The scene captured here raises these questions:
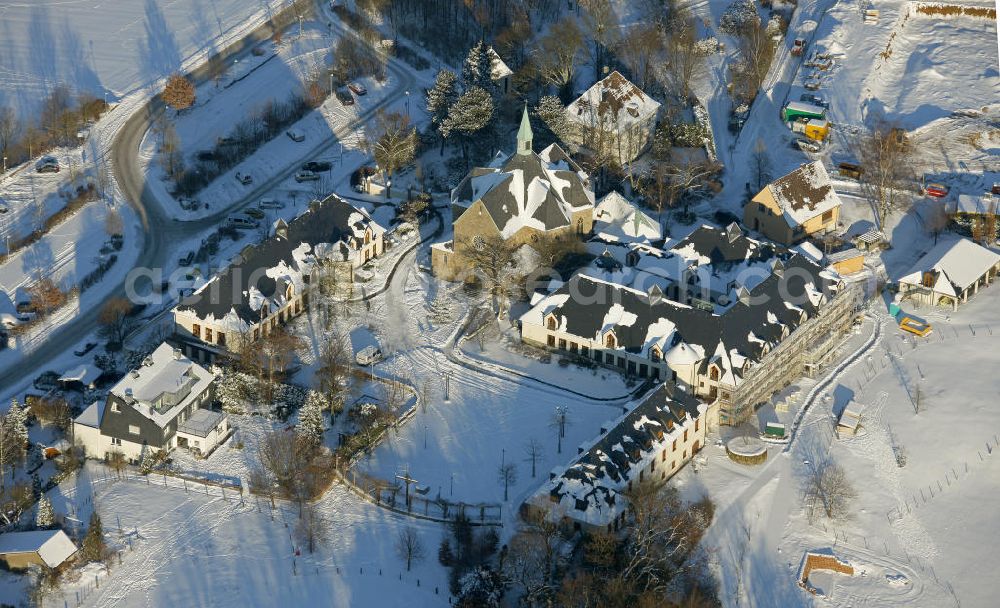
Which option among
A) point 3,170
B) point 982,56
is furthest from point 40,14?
point 982,56

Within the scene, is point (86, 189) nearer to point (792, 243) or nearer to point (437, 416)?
point (437, 416)

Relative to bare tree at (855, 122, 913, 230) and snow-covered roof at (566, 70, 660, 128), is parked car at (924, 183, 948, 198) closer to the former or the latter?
bare tree at (855, 122, 913, 230)

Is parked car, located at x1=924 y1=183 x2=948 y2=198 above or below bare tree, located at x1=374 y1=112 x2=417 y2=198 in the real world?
below

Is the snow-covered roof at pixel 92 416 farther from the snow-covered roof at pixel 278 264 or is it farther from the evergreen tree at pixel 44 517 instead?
the snow-covered roof at pixel 278 264

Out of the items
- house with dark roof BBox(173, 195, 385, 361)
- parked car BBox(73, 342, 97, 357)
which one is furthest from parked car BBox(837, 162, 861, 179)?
parked car BBox(73, 342, 97, 357)

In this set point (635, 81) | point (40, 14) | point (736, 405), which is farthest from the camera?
point (40, 14)

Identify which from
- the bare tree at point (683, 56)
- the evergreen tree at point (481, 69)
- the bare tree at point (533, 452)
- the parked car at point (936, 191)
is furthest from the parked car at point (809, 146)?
the bare tree at point (533, 452)
